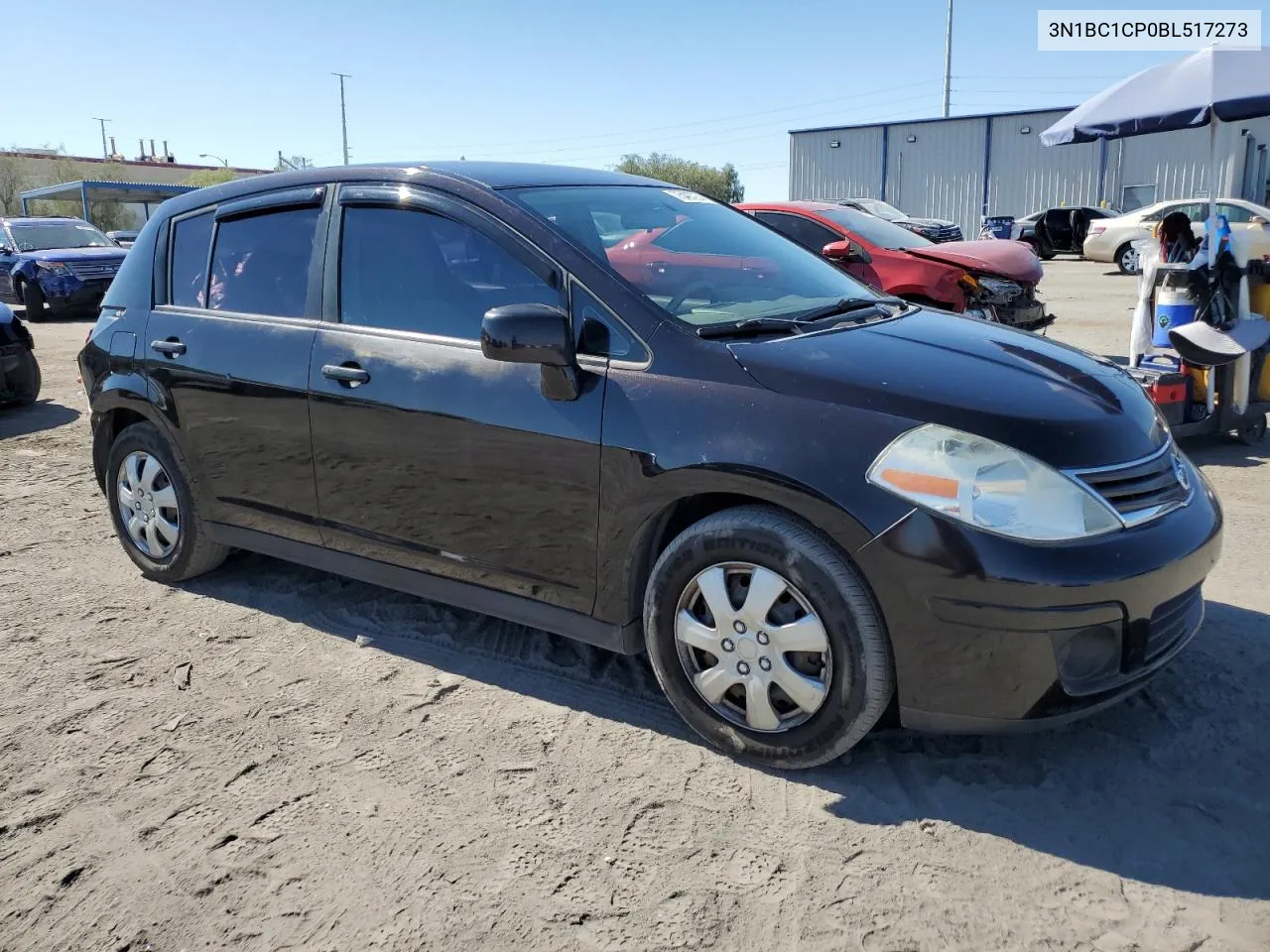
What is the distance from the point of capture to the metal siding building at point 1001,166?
3403 cm

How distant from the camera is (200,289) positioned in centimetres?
421

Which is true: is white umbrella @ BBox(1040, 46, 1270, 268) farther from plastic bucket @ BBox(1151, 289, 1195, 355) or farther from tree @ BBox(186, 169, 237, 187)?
tree @ BBox(186, 169, 237, 187)

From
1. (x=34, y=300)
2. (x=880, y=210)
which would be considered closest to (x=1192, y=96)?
(x=880, y=210)

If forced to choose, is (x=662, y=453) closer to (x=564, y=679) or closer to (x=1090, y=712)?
(x=564, y=679)

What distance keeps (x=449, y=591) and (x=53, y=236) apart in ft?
53.0

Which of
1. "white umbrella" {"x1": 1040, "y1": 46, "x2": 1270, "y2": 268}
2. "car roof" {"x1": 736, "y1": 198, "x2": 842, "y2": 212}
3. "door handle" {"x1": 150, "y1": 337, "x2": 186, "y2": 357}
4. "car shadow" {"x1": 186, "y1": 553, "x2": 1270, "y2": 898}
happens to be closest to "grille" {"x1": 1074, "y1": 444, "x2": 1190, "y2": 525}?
"car shadow" {"x1": 186, "y1": 553, "x2": 1270, "y2": 898}

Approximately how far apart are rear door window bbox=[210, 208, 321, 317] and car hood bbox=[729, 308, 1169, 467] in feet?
6.02

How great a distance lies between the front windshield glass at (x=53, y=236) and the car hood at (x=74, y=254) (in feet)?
1.00

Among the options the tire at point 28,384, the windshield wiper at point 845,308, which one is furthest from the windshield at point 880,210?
the windshield wiper at point 845,308

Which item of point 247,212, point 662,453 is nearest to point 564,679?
point 662,453

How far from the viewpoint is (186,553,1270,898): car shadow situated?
2518mm

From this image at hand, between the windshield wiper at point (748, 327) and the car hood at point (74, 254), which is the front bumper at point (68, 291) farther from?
the windshield wiper at point (748, 327)

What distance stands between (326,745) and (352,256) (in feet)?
5.66

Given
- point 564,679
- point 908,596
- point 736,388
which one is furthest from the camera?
point 564,679
